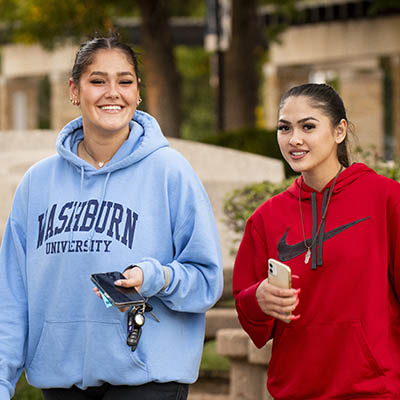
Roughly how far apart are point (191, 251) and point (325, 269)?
0.43m

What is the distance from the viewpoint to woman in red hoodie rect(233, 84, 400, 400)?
110 inches

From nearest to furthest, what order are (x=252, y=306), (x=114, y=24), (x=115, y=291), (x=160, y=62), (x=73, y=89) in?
(x=115, y=291) < (x=252, y=306) < (x=73, y=89) < (x=160, y=62) < (x=114, y=24)

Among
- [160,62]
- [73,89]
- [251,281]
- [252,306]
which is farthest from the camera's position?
[160,62]

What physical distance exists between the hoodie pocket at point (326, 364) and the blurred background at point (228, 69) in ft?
6.22

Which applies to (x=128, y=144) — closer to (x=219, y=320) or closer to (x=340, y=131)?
(x=340, y=131)

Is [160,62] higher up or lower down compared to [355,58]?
higher up

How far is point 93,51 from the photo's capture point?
3.06 meters

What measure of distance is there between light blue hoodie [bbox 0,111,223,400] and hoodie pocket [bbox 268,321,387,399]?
0.28m

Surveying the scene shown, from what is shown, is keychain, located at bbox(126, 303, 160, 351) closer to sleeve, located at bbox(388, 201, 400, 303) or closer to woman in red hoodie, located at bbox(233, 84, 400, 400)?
woman in red hoodie, located at bbox(233, 84, 400, 400)

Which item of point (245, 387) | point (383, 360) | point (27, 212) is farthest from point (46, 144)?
point (383, 360)

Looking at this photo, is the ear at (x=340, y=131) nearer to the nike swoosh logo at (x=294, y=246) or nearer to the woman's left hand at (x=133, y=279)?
the nike swoosh logo at (x=294, y=246)

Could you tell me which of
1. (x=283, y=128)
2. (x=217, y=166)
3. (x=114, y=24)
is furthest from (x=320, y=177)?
(x=114, y=24)

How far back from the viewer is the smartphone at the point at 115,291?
8.71 ft

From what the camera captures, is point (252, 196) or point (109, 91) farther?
point (252, 196)
